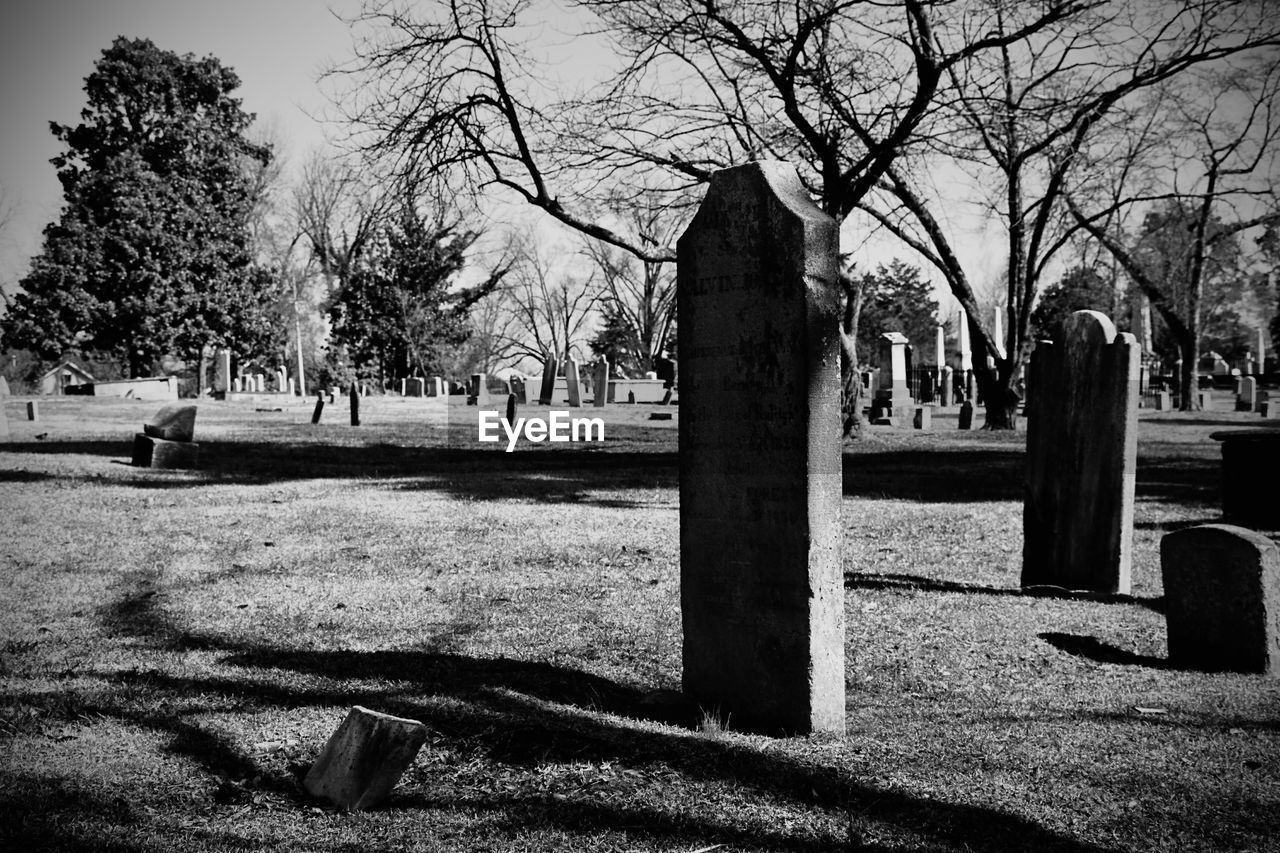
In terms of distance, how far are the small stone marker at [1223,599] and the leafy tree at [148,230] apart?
44.1m

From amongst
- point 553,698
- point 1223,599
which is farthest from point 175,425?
point 1223,599

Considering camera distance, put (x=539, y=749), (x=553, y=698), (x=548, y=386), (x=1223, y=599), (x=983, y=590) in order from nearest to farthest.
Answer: (x=539, y=749), (x=553, y=698), (x=1223, y=599), (x=983, y=590), (x=548, y=386)

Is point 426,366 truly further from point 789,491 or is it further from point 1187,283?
point 789,491

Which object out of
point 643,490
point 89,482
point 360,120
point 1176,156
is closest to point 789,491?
point 643,490

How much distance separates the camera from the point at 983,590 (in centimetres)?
791

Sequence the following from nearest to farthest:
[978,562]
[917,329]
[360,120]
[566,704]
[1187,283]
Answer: [566,704], [978,562], [360,120], [1187,283], [917,329]

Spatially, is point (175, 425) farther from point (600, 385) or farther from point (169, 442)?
point (600, 385)

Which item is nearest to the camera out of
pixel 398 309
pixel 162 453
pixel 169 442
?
pixel 162 453

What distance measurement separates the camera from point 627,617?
6.76 metres

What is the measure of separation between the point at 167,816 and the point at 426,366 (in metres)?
52.3

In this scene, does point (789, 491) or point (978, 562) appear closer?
point (789, 491)

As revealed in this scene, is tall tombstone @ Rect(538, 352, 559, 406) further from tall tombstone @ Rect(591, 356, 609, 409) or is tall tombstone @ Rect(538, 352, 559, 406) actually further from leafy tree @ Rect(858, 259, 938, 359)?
leafy tree @ Rect(858, 259, 938, 359)

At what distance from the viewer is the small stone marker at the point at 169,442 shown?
15359 millimetres

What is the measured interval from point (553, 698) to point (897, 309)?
240 ft
